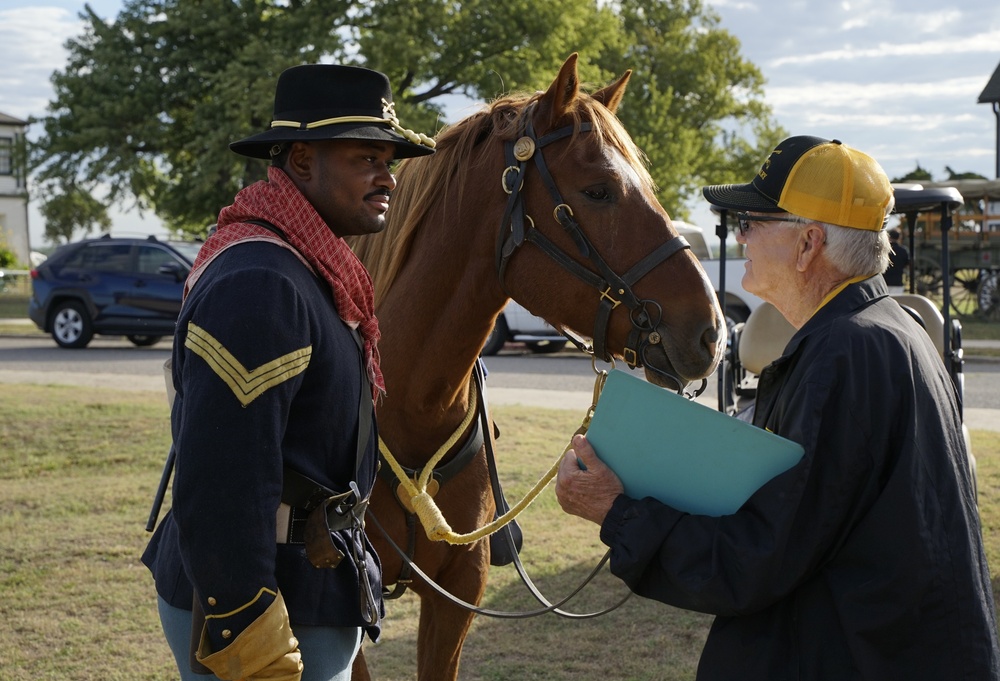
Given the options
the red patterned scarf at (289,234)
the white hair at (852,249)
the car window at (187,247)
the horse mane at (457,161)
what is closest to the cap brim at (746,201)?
the white hair at (852,249)

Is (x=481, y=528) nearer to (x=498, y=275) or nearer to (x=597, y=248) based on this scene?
(x=498, y=275)

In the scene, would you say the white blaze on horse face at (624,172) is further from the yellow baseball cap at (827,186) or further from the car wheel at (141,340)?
the car wheel at (141,340)

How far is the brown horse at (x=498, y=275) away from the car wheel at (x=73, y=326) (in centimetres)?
1484

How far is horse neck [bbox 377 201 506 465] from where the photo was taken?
306 cm

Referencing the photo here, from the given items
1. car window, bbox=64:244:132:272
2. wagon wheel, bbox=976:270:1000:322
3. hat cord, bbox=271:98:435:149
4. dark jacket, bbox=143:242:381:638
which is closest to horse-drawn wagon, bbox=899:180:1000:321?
wagon wheel, bbox=976:270:1000:322

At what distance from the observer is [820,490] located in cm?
178

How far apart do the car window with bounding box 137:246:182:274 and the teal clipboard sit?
15.5m

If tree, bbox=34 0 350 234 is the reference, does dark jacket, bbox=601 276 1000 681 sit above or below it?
below

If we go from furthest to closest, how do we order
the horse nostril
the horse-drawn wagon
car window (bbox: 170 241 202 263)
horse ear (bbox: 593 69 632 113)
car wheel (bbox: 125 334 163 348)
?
1. the horse-drawn wagon
2. car wheel (bbox: 125 334 163 348)
3. car window (bbox: 170 241 202 263)
4. horse ear (bbox: 593 69 632 113)
5. the horse nostril

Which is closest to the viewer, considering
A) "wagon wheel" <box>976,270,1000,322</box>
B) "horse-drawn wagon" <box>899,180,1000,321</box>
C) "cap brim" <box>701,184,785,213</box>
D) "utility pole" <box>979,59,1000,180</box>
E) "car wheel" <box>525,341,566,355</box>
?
"cap brim" <box>701,184,785,213</box>

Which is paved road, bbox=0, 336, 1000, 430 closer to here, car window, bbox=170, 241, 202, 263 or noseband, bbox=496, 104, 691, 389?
car window, bbox=170, 241, 202, 263

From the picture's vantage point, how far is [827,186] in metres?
2.03

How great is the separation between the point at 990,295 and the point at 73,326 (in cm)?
1791

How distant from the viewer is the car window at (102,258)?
659 inches
